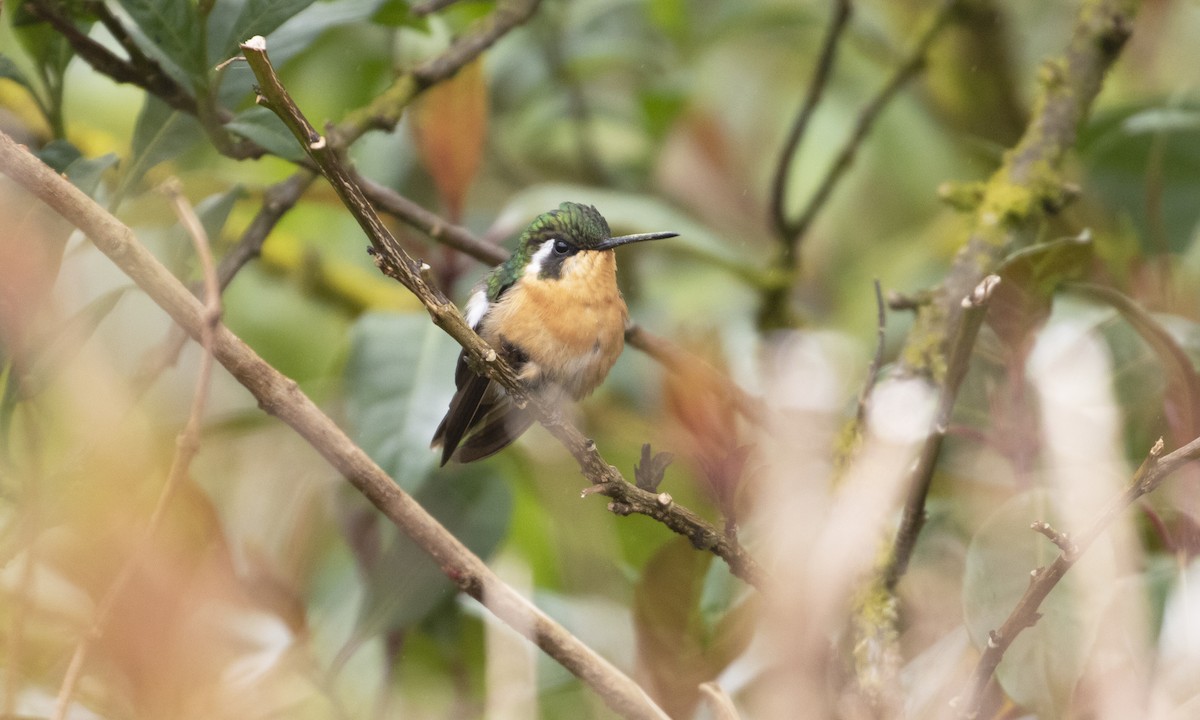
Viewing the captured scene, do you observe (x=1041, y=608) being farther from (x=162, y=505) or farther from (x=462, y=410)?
(x=162, y=505)

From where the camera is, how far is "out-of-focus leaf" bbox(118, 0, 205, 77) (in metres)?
1.47

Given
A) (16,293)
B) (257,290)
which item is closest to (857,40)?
(257,290)

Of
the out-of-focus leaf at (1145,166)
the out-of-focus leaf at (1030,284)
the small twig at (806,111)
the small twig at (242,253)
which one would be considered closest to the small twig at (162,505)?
the small twig at (242,253)

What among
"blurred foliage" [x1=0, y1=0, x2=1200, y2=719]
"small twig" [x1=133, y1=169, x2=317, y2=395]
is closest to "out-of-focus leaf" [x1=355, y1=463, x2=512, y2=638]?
"blurred foliage" [x1=0, y1=0, x2=1200, y2=719]

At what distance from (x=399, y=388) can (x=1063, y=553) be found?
125 centimetres

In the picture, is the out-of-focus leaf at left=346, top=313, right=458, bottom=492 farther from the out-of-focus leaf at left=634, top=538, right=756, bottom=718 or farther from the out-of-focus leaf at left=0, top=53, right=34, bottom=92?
the out-of-focus leaf at left=0, top=53, right=34, bottom=92

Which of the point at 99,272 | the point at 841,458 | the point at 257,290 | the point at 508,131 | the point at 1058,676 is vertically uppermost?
the point at 508,131

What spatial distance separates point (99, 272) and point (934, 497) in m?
1.64

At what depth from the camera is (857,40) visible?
3164 mm

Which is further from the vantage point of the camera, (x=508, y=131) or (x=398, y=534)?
(x=508, y=131)

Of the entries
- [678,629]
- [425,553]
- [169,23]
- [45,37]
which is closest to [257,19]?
[169,23]

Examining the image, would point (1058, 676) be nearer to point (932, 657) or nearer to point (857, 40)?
point (932, 657)

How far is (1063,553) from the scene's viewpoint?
0.95 metres

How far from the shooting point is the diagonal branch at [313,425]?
1130 mm
